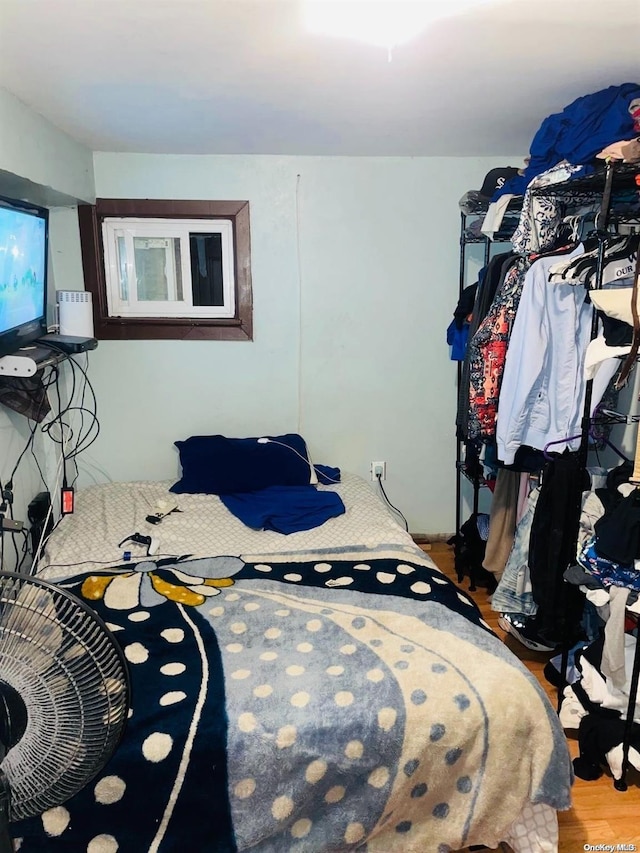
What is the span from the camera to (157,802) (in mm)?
1379

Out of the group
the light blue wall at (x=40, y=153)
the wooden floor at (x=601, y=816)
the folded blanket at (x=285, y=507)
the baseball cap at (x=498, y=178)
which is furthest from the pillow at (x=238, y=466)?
the wooden floor at (x=601, y=816)

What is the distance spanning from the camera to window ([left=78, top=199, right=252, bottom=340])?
118 inches

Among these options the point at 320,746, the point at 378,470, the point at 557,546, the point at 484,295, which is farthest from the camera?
the point at 378,470

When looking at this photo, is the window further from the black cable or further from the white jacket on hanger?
the white jacket on hanger

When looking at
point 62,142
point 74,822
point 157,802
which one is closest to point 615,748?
point 157,802

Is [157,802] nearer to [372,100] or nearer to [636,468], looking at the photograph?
[636,468]

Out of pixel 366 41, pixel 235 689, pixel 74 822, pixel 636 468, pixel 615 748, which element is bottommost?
pixel 615 748

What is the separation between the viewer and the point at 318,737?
1472 mm

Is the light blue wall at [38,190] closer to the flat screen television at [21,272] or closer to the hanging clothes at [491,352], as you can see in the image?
the flat screen television at [21,272]

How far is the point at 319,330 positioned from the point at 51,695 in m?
2.46

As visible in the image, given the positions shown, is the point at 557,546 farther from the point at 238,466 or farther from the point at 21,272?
the point at 21,272

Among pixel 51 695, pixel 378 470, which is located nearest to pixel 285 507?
pixel 378 470

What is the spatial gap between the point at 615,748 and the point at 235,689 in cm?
124

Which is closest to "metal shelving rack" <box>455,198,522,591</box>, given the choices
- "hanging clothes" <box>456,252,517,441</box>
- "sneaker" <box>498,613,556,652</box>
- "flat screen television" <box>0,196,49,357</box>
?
"hanging clothes" <box>456,252,517,441</box>
